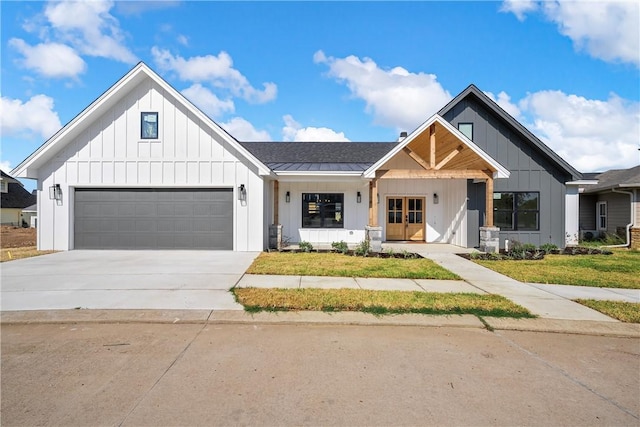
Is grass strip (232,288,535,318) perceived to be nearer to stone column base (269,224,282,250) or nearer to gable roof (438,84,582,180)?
stone column base (269,224,282,250)

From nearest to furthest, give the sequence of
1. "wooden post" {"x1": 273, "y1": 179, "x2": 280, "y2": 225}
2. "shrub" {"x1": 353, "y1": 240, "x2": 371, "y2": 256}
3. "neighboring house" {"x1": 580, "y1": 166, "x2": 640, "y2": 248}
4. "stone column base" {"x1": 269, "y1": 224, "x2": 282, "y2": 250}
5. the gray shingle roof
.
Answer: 1. "shrub" {"x1": 353, "y1": 240, "x2": 371, "y2": 256}
2. "stone column base" {"x1": 269, "y1": 224, "x2": 282, "y2": 250}
3. "wooden post" {"x1": 273, "y1": 179, "x2": 280, "y2": 225}
4. "neighboring house" {"x1": 580, "y1": 166, "x2": 640, "y2": 248}
5. the gray shingle roof

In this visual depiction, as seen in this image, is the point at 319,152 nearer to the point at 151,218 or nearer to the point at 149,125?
the point at 149,125

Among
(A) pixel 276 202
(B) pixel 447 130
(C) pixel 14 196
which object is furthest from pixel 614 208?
(C) pixel 14 196

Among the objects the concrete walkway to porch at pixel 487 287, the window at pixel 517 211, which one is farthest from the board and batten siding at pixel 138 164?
the window at pixel 517 211

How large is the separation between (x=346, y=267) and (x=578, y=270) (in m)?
6.37

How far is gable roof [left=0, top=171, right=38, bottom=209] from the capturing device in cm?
3150

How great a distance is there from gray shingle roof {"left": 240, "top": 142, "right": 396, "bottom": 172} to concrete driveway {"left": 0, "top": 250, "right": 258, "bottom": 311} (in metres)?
7.72

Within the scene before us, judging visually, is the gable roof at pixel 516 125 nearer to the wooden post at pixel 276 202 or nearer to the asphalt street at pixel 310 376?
the wooden post at pixel 276 202

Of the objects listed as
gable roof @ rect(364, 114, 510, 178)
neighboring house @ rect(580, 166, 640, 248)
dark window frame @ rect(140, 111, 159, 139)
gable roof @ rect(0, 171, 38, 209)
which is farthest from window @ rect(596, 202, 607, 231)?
gable roof @ rect(0, 171, 38, 209)

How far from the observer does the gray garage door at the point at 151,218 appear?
40.9 ft

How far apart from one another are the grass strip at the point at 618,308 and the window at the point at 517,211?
8870mm

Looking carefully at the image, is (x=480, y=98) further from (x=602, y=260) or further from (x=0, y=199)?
(x=0, y=199)

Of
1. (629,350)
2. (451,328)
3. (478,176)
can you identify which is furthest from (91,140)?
(629,350)

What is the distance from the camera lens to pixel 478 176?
12453mm
